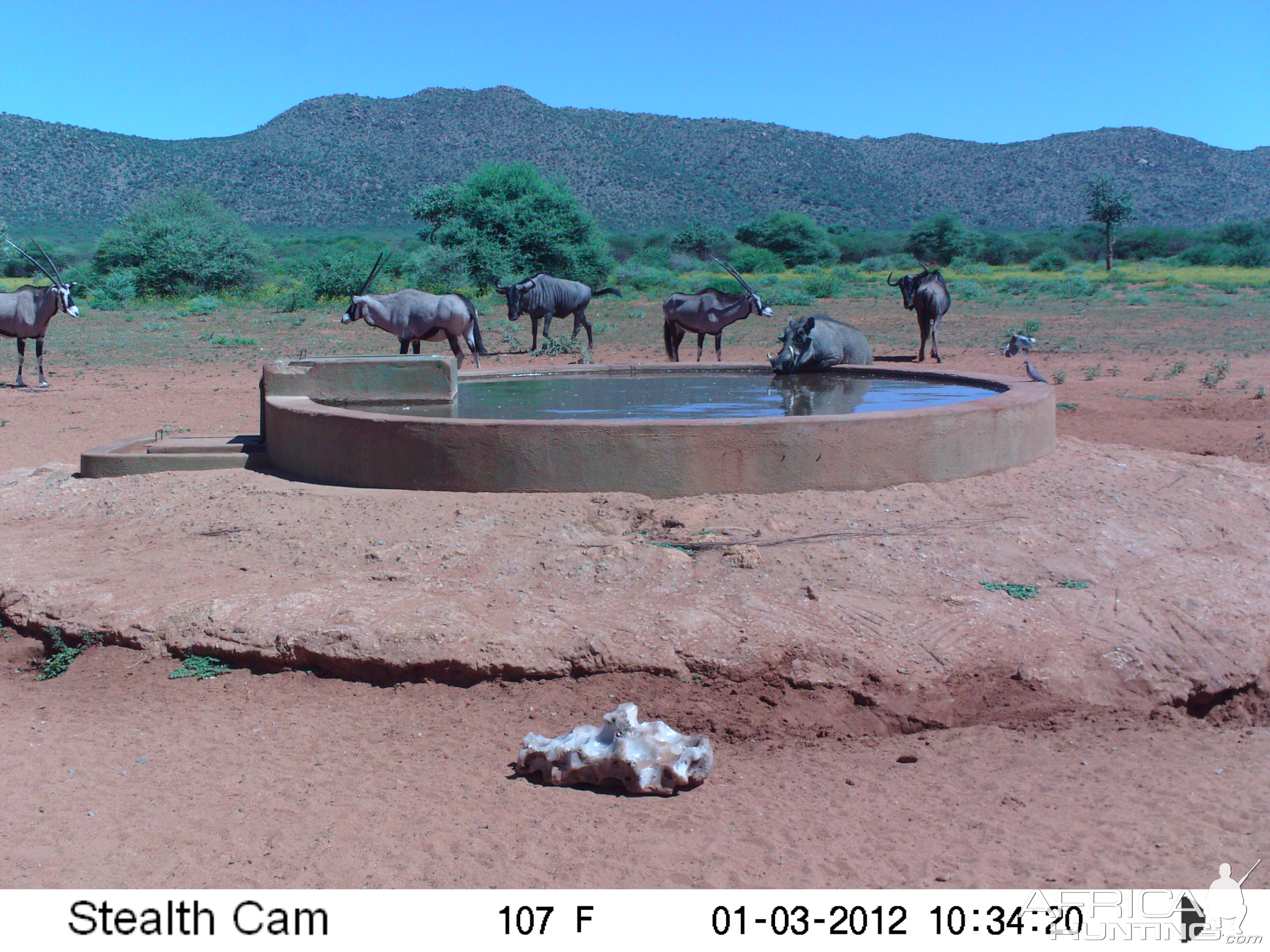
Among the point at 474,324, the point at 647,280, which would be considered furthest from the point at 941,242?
the point at 474,324

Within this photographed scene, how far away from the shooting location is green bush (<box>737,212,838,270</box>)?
49.9m

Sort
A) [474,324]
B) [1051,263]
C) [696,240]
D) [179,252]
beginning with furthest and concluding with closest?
[696,240] < [1051,263] < [179,252] < [474,324]

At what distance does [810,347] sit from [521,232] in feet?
74.1

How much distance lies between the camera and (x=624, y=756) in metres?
3.73

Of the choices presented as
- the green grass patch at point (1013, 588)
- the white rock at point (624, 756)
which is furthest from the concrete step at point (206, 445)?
the green grass patch at point (1013, 588)

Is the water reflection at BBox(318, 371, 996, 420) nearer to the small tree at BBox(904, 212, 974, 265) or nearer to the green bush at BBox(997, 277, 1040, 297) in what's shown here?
the green bush at BBox(997, 277, 1040, 297)

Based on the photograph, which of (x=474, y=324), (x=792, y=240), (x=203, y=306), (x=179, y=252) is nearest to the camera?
(x=474, y=324)

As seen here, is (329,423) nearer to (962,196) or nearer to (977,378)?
(977,378)

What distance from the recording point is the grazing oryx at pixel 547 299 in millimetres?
17500

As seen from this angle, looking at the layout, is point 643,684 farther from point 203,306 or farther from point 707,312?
point 203,306

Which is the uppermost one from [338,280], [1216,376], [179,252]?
[179,252]

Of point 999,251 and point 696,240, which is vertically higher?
point 999,251

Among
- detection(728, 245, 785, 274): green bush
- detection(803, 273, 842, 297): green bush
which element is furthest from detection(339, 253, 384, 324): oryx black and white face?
detection(728, 245, 785, 274): green bush

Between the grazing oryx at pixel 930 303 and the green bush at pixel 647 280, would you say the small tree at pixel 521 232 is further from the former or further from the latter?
the grazing oryx at pixel 930 303
